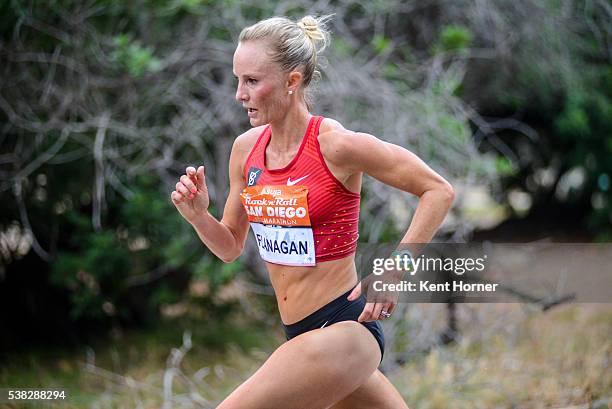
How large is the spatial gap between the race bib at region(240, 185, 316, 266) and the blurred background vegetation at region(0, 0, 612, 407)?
225 cm

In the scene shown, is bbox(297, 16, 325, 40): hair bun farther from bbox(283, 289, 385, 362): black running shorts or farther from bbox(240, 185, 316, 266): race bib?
bbox(283, 289, 385, 362): black running shorts

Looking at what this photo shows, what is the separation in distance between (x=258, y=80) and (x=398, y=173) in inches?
19.9

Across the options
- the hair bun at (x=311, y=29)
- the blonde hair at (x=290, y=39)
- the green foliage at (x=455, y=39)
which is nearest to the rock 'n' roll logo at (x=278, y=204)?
the blonde hair at (x=290, y=39)

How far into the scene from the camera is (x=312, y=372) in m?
2.42

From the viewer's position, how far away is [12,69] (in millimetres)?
5379

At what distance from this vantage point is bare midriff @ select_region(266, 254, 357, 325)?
8.48 feet

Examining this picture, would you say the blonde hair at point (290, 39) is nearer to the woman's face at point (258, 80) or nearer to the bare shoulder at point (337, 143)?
the woman's face at point (258, 80)

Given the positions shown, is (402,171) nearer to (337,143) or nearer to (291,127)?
(337,143)

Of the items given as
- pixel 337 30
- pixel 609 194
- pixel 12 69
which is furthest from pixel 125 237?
pixel 609 194

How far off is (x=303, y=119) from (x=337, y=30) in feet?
10.1

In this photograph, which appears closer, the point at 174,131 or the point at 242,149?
the point at 242,149

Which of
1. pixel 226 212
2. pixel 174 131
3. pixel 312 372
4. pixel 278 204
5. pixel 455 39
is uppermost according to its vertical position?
pixel 455 39

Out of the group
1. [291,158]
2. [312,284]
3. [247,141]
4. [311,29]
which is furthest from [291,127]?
[312,284]

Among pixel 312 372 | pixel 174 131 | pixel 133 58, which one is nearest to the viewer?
pixel 312 372
